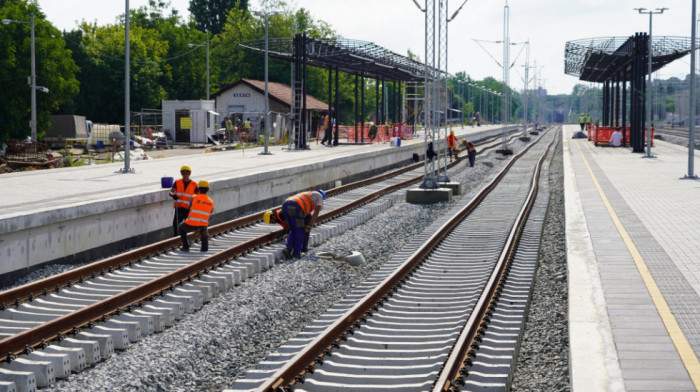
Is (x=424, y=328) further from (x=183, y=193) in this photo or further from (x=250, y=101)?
(x=250, y=101)

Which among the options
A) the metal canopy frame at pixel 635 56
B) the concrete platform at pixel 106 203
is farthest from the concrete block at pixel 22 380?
the metal canopy frame at pixel 635 56

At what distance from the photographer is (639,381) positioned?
684 cm

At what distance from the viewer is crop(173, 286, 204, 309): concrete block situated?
1107 centimetres

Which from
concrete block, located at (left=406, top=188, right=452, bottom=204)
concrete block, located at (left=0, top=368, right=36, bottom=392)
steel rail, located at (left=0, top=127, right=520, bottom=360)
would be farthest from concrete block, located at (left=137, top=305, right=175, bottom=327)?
concrete block, located at (left=406, top=188, right=452, bottom=204)

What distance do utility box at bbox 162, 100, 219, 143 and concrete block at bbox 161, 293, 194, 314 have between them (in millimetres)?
40627

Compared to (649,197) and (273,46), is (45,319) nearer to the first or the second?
(649,197)

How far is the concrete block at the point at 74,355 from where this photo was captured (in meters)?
8.39

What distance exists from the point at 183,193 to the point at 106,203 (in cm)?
140

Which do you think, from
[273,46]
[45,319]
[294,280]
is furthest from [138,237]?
[273,46]

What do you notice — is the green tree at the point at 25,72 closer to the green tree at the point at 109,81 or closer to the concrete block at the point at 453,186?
the concrete block at the point at 453,186

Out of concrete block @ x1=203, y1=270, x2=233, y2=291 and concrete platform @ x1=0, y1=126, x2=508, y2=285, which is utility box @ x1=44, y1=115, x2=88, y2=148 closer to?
concrete platform @ x1=0, y1=126, x2=508, y2=285

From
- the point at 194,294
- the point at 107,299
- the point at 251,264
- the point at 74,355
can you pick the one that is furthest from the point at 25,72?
the point at 74,355

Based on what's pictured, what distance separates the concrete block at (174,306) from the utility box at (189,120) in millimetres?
40931

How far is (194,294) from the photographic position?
37.1 ft
